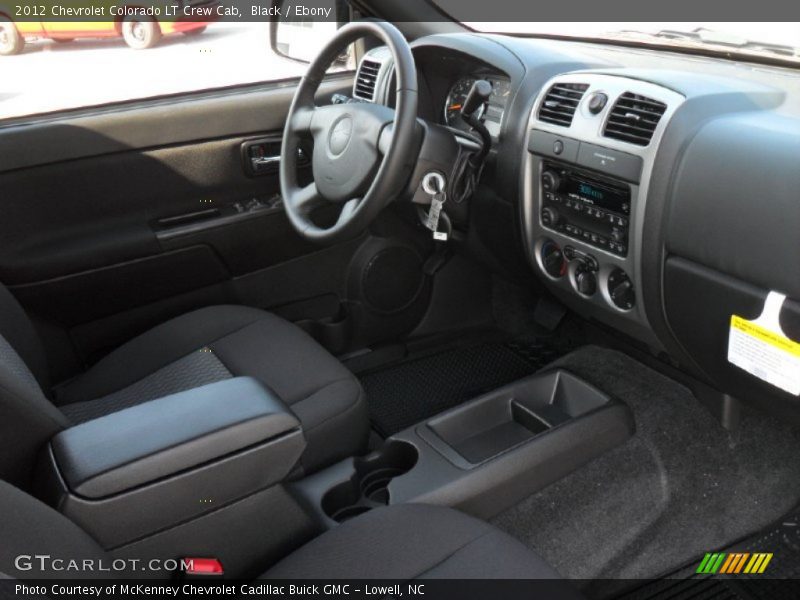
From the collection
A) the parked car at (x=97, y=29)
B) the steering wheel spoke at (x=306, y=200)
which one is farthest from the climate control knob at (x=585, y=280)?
the parked car at (x=97, y=29)

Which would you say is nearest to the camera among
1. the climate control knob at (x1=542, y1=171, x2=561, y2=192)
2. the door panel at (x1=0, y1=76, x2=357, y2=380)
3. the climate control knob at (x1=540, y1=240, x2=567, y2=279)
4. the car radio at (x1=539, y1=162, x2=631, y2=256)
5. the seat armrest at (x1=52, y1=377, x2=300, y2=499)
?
the seat armrest at (x1=52, y1=377, x2=300, y2=499)

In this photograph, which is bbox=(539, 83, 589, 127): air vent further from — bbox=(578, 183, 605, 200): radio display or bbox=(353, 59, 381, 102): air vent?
bbox=(353, 59, 381, 102): air vent

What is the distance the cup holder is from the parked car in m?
1.42

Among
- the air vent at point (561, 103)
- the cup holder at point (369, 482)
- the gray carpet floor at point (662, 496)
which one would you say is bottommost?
the gray carpet floor at point (662, 496)

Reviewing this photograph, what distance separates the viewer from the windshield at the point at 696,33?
164 cm

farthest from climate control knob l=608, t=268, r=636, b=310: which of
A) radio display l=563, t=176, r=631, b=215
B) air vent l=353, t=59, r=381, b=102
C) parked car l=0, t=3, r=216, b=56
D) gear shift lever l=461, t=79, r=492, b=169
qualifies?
parked car l=0, t=3, r=216, b=56

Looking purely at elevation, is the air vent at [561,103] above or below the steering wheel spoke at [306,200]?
above

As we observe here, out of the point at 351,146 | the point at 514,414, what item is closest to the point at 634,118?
the point at 351,146

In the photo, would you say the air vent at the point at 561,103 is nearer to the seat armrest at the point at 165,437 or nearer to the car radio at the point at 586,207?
the car radio at the point at 586,207

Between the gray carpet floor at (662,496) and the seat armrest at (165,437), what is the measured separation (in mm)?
667

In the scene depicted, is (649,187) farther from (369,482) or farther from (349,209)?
(369,482)

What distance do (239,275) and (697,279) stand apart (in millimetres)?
1282

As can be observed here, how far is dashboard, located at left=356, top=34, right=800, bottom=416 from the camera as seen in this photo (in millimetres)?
1295

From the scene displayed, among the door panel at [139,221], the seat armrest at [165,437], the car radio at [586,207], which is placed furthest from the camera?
the door panel at [139,221]
